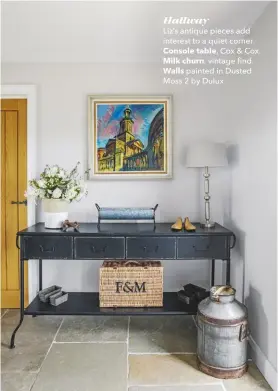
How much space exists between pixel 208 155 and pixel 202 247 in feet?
2.30

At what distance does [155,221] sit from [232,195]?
72cm

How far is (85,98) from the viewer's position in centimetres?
299

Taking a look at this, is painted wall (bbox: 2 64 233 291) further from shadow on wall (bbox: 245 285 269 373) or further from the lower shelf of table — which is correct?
shadow on wall (bbox: 245 285 269 373)

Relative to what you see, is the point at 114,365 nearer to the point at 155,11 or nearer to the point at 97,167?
the point at 97,167

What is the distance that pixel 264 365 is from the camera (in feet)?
6.72

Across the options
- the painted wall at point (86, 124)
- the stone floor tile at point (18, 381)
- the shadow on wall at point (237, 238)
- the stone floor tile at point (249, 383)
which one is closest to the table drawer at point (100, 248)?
the painted wall at point (86, 124)

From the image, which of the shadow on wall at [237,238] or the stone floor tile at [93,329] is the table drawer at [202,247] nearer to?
the shadow on wall at [237,238]

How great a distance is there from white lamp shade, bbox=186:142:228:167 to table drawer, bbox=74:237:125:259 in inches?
33.1

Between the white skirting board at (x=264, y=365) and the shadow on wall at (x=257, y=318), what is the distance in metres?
0.03

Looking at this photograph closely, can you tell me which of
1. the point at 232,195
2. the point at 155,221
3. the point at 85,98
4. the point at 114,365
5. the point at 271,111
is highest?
the point at 85,98

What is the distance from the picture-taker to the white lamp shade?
2523 mm

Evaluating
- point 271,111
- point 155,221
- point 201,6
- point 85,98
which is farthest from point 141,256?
point 201,6

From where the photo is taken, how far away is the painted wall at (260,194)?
196 cm

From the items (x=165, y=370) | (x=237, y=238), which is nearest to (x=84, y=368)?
(x=165, y=370)
